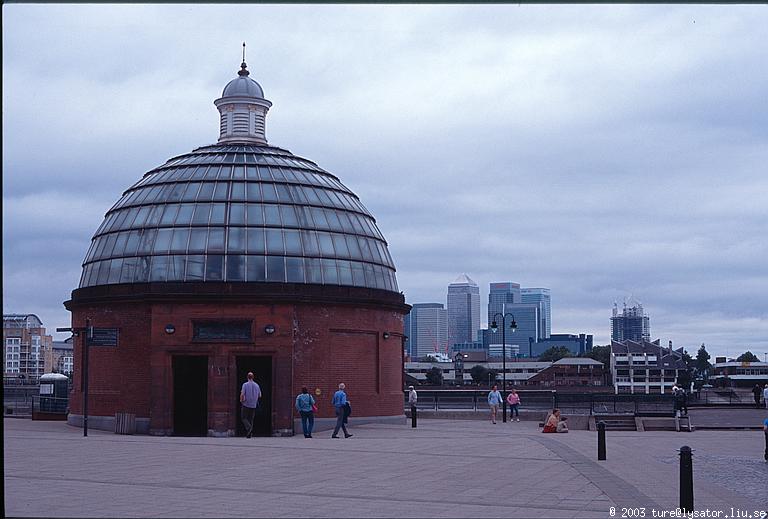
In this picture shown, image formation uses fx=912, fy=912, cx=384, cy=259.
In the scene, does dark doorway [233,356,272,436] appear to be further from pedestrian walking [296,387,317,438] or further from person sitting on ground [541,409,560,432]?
person sitting on ground [541,409,560,432]

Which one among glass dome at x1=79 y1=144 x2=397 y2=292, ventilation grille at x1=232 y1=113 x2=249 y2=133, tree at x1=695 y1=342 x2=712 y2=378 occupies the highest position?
ventilation grille at x1=232 y1=113 x2=249 y2=133

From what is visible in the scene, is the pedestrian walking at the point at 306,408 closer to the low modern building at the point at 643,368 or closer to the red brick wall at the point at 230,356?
the red brick wall at the point at 230,356

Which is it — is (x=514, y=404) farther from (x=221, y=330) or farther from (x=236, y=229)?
(x=221, y=330)

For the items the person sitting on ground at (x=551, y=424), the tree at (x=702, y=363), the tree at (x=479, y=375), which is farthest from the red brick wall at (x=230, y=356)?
the tree at (x=702, y=363)

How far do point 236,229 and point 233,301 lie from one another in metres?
3.52

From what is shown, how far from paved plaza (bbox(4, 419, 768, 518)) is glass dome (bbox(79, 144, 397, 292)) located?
7.85 metres

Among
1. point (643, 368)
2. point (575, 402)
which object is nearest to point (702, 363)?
point (643, 368)

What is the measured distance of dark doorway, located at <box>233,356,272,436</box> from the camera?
31.0 metres

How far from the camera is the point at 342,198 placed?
122 feet

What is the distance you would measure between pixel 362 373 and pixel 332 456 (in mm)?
12946

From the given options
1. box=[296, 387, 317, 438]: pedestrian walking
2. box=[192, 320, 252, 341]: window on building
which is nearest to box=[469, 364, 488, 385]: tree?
box=[192, 320, 252, 341]: window on building

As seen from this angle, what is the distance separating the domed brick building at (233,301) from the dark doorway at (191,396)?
40mm

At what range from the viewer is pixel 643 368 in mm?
132750

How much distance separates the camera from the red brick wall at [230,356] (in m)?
30.2
